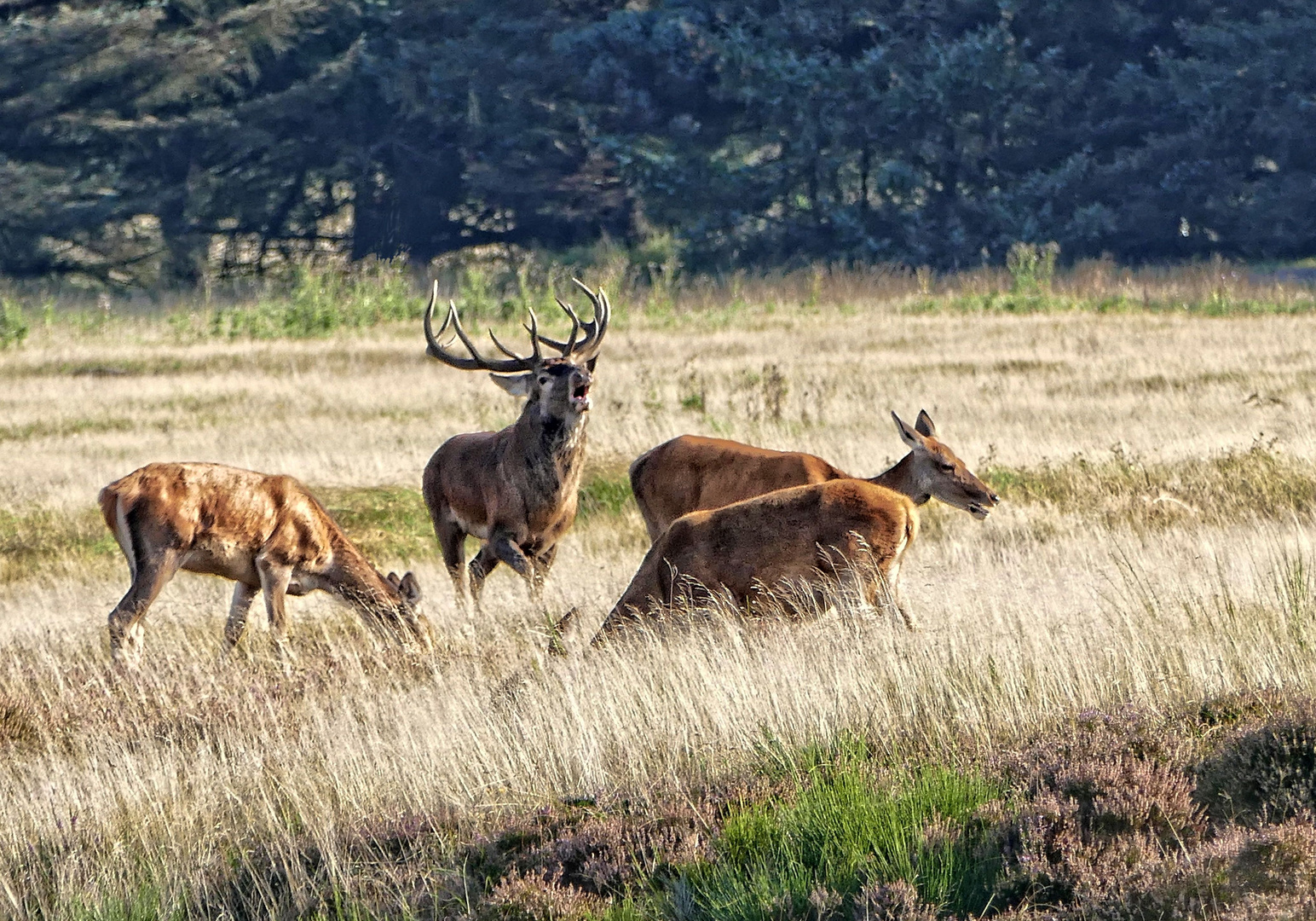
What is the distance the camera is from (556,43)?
48500 mm

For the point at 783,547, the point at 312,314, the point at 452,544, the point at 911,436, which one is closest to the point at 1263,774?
the point at 783,547

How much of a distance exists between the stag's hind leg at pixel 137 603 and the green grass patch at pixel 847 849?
5035mm

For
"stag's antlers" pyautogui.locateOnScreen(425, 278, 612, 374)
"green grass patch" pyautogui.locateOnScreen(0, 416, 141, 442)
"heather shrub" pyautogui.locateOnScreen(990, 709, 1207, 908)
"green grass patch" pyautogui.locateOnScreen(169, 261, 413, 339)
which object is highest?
"stag's antlers" pyautogui.locateOnScreen(425, 278, 612, 374)

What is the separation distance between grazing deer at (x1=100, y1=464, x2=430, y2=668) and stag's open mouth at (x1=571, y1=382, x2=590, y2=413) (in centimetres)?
143

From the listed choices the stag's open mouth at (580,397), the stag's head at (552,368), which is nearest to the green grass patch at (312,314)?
the stag's head at (552,368)

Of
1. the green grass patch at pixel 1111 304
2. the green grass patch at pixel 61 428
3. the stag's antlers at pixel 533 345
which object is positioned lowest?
the green grass patch at pixel 1111 304

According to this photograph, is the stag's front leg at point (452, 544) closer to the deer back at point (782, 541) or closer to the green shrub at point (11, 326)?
the deer back at point (782, 541)

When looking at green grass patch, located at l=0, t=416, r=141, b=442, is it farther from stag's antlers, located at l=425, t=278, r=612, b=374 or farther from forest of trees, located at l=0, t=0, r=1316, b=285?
forest of trees, located at l=0, t=0, r=1316, b=285

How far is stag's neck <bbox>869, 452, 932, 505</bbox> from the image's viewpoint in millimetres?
9812

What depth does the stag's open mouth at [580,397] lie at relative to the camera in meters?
10.2

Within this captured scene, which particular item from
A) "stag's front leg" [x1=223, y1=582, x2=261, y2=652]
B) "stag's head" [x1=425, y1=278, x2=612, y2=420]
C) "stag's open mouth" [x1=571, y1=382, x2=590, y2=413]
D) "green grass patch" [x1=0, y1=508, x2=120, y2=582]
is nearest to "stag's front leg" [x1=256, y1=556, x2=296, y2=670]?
"stag's front leg" [x1=223, y1=582, x2=261, y2=652]

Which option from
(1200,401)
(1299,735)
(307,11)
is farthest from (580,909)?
(307,11)

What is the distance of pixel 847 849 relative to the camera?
5.28 meters

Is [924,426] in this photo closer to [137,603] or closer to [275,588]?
[275,588]
